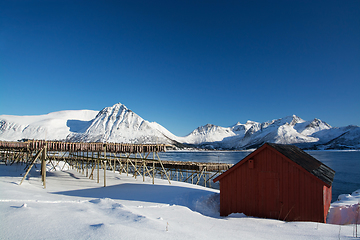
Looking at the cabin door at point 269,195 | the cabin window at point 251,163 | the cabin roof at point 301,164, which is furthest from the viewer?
the cabin window at point 251,163

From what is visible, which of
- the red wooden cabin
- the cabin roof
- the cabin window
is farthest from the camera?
the cabin window

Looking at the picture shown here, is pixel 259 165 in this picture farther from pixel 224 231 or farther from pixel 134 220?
pixel 134 220

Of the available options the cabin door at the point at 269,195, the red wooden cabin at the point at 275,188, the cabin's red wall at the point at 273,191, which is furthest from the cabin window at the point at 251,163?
the cabin door at the point at 269,195

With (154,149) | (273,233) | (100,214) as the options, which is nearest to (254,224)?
(273,233)

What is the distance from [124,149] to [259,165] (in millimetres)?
13809

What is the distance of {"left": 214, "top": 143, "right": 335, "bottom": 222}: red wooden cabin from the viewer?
33.8 feet

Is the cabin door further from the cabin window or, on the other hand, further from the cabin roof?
the cabin roof

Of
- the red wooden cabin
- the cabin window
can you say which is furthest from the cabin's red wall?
the cabin window

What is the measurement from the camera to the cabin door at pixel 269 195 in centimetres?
1098

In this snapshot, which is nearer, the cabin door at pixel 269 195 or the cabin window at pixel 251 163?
the cabin door at pixel 269 195

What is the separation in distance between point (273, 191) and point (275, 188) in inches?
7.8

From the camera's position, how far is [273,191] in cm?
1111

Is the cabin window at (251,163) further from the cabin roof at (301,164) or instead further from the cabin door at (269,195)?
the cabin door at (269,195)

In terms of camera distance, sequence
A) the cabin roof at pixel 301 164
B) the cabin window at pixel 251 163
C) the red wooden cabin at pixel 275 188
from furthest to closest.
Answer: the cabin window at pixel 251 163 < the cabin roof at pixel 301 164 < the red wooden cabin at pixel 275 188
